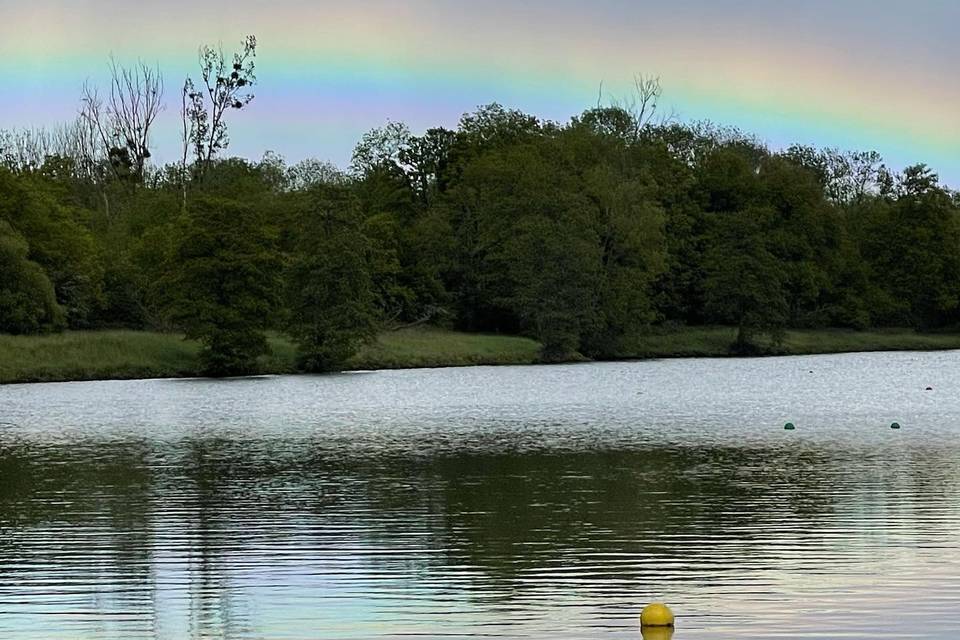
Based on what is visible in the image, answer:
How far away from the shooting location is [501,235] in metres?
97.7

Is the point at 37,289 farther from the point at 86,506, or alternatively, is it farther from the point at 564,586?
the point at 564,586

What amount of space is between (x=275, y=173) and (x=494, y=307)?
34.1 meters

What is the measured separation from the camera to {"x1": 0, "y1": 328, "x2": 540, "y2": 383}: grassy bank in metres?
68.8

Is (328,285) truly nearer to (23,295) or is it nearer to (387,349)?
(387,349)

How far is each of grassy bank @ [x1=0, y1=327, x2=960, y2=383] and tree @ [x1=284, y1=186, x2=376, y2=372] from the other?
2047 millimetres

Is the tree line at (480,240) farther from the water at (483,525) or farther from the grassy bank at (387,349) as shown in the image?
the water at (483,525)

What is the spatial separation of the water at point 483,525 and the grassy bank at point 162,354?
28708mm

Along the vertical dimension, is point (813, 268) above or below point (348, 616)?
above

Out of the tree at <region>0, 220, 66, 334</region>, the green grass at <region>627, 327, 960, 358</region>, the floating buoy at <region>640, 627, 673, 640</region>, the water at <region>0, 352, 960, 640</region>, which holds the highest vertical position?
the tree at <region>0, 220, 66, 334</region>

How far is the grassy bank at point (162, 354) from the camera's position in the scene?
68750mm

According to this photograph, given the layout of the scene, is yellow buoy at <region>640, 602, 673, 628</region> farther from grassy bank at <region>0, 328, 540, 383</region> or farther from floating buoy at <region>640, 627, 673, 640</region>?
grassy bank at <region>0, 328, 540, 383</region>

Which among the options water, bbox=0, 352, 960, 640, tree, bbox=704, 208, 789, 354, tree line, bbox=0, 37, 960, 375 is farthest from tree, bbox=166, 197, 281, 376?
tree, bbox=704, 208, 789, 354

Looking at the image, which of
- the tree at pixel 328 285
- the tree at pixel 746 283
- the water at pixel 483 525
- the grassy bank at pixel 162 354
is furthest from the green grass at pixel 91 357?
the tree at pixel 746 283

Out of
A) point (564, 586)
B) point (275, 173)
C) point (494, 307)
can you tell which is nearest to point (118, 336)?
point (494, 307)
